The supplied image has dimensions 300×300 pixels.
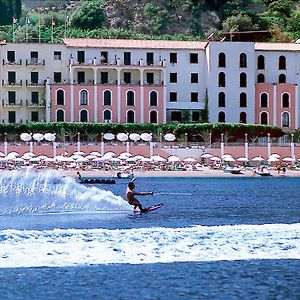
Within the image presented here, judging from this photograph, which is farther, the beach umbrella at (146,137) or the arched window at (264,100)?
the arched window at (264,100)

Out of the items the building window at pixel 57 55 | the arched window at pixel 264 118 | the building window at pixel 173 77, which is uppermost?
the building window at pixel 57 55

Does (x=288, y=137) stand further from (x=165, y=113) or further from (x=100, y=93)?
(x=100, y=93)

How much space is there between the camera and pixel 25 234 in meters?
26.0

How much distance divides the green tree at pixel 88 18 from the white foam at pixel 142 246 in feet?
371

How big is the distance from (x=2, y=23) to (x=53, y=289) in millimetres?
131760

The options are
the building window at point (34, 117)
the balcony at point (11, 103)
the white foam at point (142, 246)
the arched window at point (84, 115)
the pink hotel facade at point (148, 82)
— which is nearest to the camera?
the white foam at point (142, 246)

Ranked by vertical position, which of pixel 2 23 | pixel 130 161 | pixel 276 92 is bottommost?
pixel 130 161

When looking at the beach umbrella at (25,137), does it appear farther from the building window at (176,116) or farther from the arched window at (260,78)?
the arched window at (260,78)

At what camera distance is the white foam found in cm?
2238

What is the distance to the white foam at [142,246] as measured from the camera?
22375 mm

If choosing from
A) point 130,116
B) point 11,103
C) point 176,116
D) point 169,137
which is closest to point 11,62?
point 11,103

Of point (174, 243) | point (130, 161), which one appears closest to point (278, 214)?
point (174, 243)

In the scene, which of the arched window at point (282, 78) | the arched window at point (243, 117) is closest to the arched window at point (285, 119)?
the arched window at point (282, 78)

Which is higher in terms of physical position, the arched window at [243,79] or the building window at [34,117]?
the arched window at [243,79]
